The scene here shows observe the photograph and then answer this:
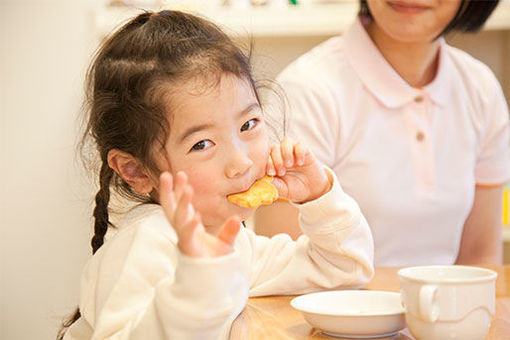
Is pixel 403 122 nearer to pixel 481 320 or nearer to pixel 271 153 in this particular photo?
pixel 271 153

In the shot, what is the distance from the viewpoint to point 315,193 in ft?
3.94

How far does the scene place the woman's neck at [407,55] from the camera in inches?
73.4

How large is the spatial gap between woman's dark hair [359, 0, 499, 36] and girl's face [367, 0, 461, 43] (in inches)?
1.3

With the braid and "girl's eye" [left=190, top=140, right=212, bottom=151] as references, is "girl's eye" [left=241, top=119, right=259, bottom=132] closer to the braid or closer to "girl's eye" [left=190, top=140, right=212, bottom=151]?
"girl's eye" [left=190, top=140, right=212, bottom=151]

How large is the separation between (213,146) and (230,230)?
26 centimetres

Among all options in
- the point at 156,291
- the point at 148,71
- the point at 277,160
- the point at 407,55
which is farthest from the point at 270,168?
the point at 407,55

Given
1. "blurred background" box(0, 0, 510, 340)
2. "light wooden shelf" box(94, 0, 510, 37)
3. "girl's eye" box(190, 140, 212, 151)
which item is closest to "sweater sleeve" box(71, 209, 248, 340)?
"girl's eye" box(190, 140, 212, 151)

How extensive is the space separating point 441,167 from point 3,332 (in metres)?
2.09

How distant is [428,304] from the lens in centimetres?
82

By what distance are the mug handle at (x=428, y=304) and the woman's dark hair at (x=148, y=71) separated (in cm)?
43

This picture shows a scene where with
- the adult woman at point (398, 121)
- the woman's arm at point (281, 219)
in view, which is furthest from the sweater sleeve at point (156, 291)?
the adult woman at point (398, 121)

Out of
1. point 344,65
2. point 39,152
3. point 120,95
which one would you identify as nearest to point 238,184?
point 120,95

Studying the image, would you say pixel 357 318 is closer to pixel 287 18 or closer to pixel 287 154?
pixel 287 154

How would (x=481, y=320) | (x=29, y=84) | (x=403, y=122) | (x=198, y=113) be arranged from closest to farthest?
(x=481, y=320) < (x=198, y=113) < (x=403, y=122) < (x=29, y=84)
